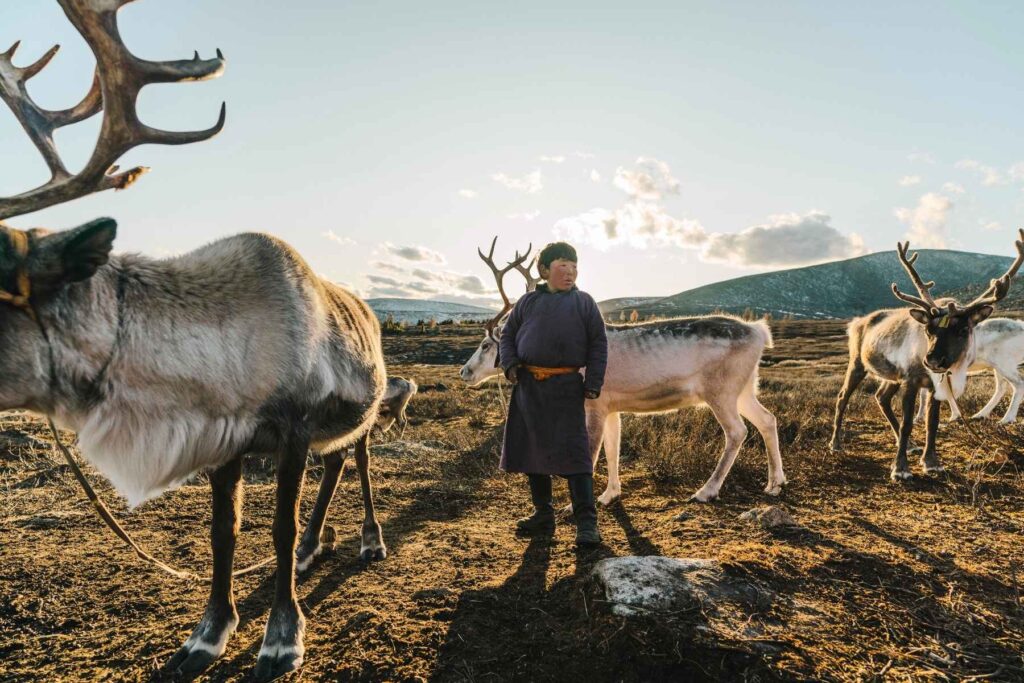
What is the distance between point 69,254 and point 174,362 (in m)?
0.54

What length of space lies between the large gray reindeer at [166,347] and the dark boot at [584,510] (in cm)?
200

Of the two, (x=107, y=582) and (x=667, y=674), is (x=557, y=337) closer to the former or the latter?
(x=667, y=674)

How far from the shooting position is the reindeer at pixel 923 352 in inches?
261

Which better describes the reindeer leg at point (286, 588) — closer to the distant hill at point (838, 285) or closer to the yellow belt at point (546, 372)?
the yellow belt at point (546, 372)

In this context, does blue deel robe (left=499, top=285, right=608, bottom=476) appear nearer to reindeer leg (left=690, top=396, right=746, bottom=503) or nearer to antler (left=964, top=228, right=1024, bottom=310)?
reindeer leg (left=690, top=396, right=746, bottom=503)

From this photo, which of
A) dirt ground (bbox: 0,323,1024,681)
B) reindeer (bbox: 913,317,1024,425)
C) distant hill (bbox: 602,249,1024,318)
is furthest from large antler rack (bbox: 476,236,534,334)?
distant hill (bbox: 602,249,1024,318)

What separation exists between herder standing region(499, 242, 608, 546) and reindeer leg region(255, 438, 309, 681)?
2087 millimetres

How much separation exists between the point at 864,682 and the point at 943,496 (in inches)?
167

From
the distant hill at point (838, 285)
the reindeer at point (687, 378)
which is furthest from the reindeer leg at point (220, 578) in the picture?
the distant hill at point (838, 285)

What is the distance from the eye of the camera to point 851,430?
922 centimetres

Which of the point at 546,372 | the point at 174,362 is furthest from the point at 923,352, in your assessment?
the point at 174,362

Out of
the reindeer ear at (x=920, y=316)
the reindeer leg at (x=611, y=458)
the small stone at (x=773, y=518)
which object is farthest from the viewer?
the reindeer ear at (x=920, y=316)

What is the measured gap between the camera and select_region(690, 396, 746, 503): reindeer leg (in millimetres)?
5523

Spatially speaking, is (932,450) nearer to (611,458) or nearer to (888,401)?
(888,401)
